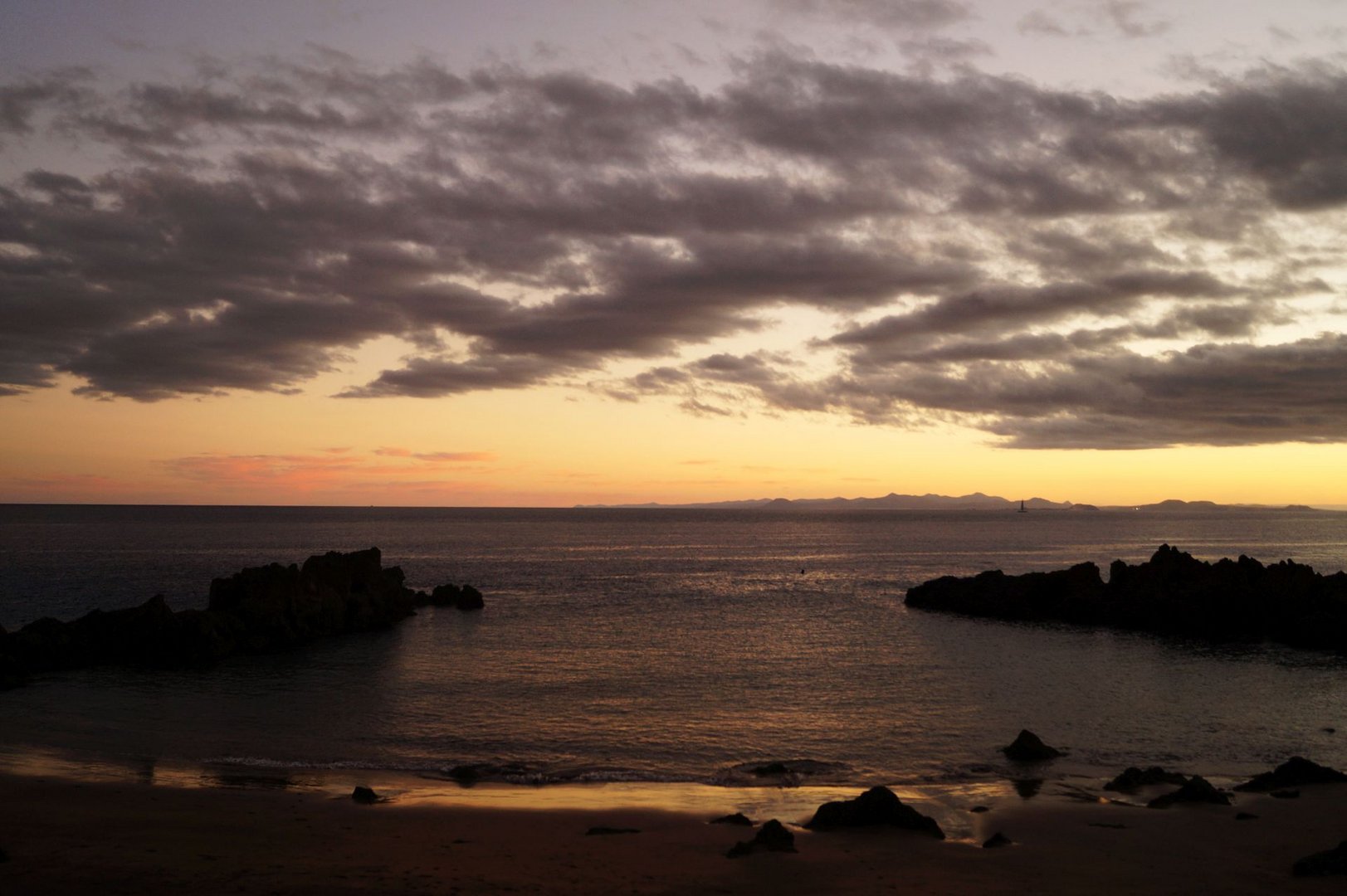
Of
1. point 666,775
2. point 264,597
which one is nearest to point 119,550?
point 264,597

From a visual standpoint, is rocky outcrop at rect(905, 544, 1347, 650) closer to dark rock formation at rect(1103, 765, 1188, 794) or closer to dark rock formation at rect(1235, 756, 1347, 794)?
dark rock formation at rect(1235, 756, 1347, 794)

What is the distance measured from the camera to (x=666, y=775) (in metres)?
25.2

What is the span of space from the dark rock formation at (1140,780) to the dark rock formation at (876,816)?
6739 millimetres

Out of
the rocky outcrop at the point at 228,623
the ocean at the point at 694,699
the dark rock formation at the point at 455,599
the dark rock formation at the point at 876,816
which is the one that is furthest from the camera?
the dark rock formation at the point at 455,599

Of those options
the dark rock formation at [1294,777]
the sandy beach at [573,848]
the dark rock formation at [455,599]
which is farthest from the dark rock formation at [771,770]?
the dark rock formation at [455,599]

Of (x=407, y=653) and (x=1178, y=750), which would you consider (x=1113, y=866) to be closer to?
(x=1178, y=750)

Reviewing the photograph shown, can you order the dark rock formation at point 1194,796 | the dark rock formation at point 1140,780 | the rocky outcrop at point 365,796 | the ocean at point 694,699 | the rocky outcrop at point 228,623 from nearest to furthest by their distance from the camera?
the rocky outcrop at point 365,796
the dark rock formation at point 1194,796
the dark rock formation at point 1140,780
the ocean at point 694,699
the rocky outcrop at point 228,623

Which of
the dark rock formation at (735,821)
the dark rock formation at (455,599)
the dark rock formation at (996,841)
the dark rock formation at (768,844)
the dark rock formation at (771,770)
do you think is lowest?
the dark rock formation at (455,599)

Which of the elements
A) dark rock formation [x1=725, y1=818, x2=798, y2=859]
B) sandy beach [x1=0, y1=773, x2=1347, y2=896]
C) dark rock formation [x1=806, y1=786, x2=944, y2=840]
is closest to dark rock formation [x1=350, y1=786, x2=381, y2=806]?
sandy beach [x1=0, y1=773, x2=1347, y2=896]

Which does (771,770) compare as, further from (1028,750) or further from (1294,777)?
(1294,777)

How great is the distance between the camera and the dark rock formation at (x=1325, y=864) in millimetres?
16562

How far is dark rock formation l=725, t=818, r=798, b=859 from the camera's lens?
17672 mm

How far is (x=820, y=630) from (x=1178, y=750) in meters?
28.1

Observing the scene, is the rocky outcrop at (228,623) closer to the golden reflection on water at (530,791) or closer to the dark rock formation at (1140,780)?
the golden reflection on water at (530,791)
